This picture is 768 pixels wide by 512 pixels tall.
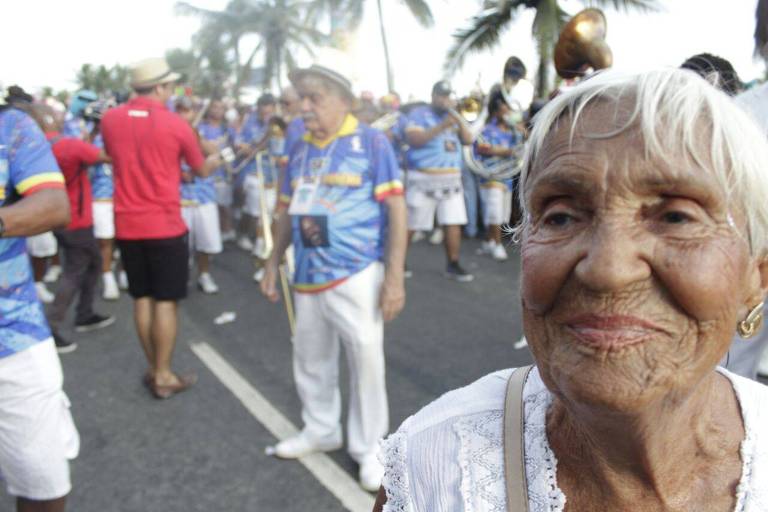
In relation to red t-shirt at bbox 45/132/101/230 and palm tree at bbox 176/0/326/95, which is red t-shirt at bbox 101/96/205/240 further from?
palm tree at bbox 176/0/326/95

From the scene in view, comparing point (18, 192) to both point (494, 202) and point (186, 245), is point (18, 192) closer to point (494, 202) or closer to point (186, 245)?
point (186, 245)

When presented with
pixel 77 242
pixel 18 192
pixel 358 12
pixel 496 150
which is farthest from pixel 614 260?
pixel 358 12

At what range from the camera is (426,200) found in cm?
704

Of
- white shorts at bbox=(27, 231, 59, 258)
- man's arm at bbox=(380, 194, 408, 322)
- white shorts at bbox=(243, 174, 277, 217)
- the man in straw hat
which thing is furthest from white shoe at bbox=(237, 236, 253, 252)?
man's arm at bbox=(380, 194, 408, 322)

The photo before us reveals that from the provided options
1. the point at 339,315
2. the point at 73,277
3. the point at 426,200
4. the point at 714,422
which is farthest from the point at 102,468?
the point at 426,200

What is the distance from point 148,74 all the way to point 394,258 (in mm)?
2260

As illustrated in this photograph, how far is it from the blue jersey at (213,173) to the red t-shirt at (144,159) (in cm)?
152

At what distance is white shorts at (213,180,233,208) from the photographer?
8.95 metres

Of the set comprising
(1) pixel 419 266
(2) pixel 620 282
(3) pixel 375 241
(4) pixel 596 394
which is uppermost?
(2) pixel 620 282

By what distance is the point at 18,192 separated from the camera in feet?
7.06

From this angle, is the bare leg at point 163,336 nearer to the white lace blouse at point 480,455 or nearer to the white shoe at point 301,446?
the white shoe at point 301,446

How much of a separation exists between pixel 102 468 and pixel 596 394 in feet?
10.4

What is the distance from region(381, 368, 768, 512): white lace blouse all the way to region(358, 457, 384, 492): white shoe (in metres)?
1.93

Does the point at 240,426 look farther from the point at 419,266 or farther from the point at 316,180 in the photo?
the point at 419,266
